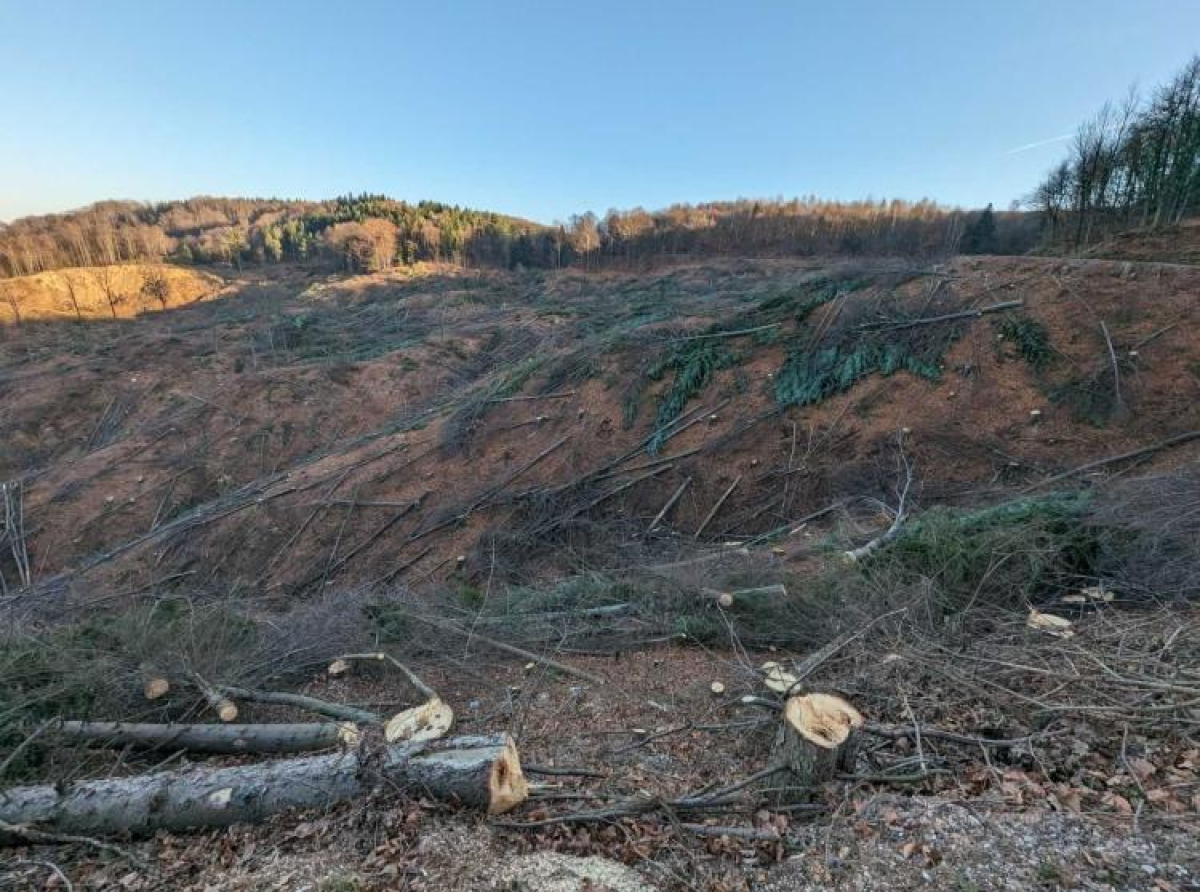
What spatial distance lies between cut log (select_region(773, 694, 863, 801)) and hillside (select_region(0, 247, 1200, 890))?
0.38 feet

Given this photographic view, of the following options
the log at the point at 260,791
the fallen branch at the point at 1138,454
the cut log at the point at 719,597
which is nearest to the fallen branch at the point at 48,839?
the log at the point at 260,791

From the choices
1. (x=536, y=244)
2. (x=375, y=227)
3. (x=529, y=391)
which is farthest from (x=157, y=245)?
(x=529, y=391)

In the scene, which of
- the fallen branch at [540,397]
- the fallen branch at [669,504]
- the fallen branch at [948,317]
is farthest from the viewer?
the fallen branch at [540,397]

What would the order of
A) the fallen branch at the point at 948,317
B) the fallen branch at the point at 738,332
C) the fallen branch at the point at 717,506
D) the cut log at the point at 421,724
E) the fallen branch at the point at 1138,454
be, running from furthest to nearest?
the fallen branch at the point at 738,332, the fallen branch at the point at 948,317, the fallen branch at the point at 717,506, the fallen branch at the point at 1138,454, the cut log at the point at 421,724

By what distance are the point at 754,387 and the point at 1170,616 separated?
759 cm

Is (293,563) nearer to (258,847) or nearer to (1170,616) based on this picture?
(258,847)

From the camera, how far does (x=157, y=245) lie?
5716cm

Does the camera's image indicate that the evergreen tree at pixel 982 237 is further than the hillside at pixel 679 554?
Yes

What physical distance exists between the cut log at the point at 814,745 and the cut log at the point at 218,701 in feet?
12.3

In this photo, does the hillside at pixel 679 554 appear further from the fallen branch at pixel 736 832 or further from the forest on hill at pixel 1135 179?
the forest on hill at pixel 1135 179

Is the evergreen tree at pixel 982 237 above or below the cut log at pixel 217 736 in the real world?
above

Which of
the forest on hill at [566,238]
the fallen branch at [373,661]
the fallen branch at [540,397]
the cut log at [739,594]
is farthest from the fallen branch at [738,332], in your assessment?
the forest on hill at [566,238]

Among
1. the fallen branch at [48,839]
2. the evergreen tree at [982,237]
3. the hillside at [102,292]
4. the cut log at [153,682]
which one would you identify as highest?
the evergreen tree at [982,237]

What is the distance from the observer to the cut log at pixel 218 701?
391 cm
